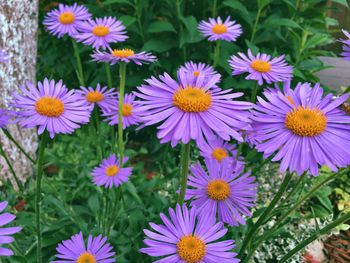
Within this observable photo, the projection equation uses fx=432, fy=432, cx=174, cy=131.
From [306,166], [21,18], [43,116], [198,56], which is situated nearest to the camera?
[306,166]

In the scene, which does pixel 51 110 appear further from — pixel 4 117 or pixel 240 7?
pixel 240 7

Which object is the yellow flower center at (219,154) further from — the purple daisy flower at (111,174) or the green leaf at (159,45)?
the green leaf at (159,45)

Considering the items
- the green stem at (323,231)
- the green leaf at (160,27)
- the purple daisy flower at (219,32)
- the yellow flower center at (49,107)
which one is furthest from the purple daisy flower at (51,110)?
the green leaf at (160,27)

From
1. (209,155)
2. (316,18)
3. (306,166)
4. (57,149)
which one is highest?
(316,18)

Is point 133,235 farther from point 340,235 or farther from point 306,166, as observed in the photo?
point 340,235

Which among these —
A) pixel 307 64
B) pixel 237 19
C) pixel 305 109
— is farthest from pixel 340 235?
pixel 305 109

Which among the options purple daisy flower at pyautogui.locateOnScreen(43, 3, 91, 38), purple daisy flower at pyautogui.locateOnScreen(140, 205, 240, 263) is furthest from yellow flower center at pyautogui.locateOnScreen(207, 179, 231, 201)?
purple daisy flower at pyautogui.locateOnScreen(43, 3, 91, 38)

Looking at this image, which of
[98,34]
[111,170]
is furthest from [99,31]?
[111,170]

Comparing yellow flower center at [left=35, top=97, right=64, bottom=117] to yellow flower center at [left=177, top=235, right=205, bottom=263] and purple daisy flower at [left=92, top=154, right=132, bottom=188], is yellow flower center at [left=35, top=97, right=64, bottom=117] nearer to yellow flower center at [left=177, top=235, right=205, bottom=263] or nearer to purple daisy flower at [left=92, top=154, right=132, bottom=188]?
purple daisy flower at [left=92, top=154, right=132, bottom=188]
